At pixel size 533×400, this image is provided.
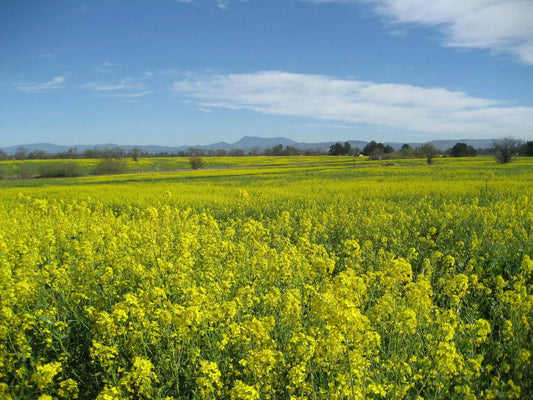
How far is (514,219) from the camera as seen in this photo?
873 cm

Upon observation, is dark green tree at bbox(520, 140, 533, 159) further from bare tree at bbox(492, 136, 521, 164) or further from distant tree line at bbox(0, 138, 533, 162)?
bare tree at bbox(492, 136, 521, 164)

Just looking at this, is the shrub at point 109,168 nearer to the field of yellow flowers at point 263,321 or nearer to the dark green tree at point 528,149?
the field of yellow flowers at point 263,321

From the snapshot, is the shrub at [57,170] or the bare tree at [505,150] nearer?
the bare tree at [505,150]

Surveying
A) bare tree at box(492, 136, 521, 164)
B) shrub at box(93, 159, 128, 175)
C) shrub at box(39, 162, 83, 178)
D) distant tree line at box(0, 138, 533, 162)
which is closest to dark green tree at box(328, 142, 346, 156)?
distant tree line at box(0, 138, 533, 162)

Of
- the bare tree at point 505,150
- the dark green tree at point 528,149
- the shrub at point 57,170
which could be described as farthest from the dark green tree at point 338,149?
the shrub at point 57,170

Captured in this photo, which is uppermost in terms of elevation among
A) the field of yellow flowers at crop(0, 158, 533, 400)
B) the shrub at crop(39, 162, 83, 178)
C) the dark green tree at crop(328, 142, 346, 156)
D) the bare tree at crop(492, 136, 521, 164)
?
the dark green tree at crop(328, 142, 346, 156)

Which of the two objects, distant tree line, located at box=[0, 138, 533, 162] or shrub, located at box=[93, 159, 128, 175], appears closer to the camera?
distant tree line, located at box=[0, 138, 533, 162]

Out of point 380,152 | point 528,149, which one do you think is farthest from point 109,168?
point 528,149

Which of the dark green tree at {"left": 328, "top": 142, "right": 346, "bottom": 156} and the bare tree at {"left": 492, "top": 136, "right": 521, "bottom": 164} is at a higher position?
the dark green tree at {"left": 328, "top": 142, "right": 346, "bottom": 156}

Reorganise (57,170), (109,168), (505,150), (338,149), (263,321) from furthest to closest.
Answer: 1. (338,149)
2. (109,168)
3. (57,170)
4. (505,150)
5. (263,321)

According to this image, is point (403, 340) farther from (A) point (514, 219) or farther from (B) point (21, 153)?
(B) point (21, 153)

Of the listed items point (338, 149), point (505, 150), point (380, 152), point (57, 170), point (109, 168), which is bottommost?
point (57, 170)

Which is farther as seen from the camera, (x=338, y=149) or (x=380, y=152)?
(x=338, y=149)

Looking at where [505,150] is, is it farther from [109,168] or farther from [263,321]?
[109,168]
